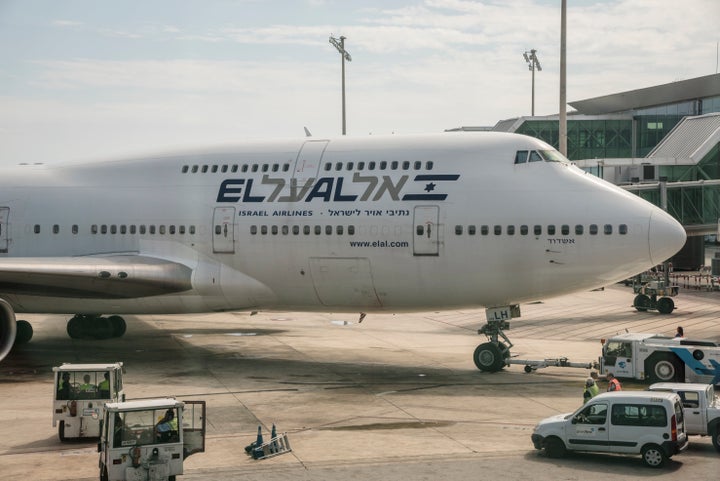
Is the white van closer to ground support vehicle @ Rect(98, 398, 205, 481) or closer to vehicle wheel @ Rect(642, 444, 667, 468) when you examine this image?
vehicle wheel @ Rect(642, 444, 667, 468)

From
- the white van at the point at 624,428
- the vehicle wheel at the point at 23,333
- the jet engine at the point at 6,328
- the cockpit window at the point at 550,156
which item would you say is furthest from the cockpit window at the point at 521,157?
the vehicle wheel at the point at 23,333

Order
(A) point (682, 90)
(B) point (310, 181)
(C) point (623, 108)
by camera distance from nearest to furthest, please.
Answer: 1. (B) point (310, 181)
2. (A) point (682, 90)
3. (C) point (623, 108)

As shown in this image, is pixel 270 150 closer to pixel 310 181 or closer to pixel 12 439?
A: pixel 310 181

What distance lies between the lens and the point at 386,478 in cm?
1822

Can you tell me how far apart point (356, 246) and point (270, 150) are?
16.3 ft

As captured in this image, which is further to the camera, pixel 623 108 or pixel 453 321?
pixel 623 108

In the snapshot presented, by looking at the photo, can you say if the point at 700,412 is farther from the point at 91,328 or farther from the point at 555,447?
the point at 91,328

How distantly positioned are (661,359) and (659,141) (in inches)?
3313

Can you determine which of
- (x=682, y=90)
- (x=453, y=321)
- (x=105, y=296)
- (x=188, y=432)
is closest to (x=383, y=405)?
(x=188, y=432)

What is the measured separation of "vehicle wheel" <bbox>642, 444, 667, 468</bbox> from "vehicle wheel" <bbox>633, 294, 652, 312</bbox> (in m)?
32.4

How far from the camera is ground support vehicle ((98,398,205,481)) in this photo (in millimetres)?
17469

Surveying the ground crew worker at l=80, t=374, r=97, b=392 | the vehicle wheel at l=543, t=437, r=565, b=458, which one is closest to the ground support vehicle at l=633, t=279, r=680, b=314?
the vehicle wheel at l=543, t=437, r=565, b=458

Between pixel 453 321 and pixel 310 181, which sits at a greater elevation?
pixel 310 181

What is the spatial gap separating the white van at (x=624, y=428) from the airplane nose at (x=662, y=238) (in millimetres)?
7750
